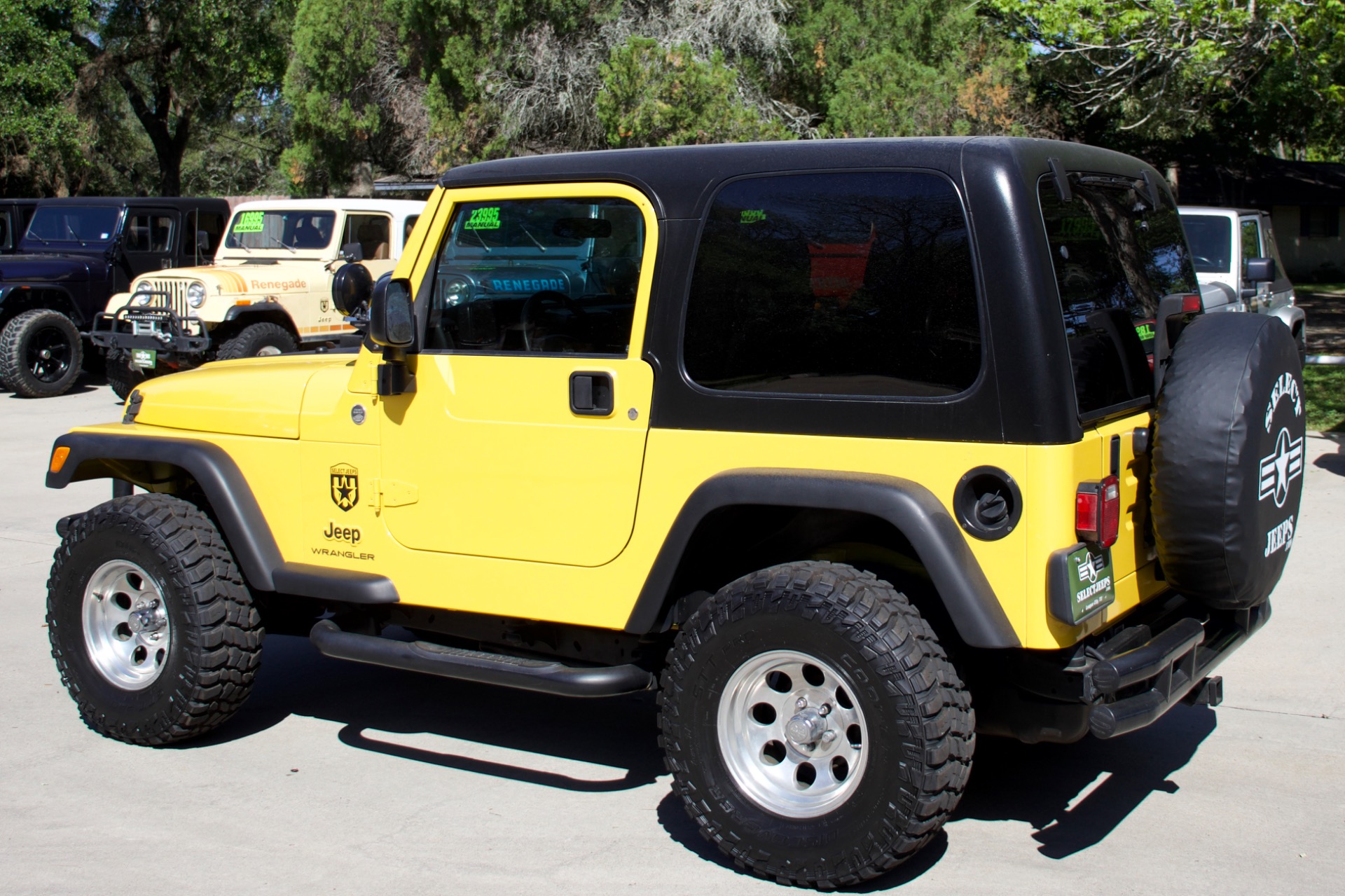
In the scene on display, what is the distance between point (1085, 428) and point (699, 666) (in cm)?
122

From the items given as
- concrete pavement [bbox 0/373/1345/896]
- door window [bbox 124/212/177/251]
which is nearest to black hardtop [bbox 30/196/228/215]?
door window [bbox 124/212/177/251]

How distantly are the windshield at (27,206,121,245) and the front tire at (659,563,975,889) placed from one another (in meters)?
13.8

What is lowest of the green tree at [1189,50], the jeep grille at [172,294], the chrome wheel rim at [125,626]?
the chrome wheel rim at [125,626]

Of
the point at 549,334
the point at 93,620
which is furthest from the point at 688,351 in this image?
the point at 93,620

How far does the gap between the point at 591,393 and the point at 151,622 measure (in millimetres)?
1997

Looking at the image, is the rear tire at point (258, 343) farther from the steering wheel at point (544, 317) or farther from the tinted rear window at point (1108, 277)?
the tinted rear window at point (1108, 277)

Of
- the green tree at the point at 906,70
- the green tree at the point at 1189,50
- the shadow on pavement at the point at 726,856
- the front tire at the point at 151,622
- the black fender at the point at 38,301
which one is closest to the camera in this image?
the shadow on pavement at the point at 726,856

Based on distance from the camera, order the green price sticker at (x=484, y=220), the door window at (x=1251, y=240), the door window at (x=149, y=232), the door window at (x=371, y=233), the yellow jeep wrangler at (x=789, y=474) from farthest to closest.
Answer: the door window at (x=149, y=232) < the door window at (x=371, y=233) < the door window at (x=1251, y=240) < the green price sticker at (x=484, y=220) < the yellow jeep wrangler at (x=789, y=474)

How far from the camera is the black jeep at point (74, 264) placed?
14.7 meters

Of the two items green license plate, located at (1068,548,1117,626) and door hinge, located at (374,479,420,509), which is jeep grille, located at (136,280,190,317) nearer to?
door hinge, located at (374,479,420,509)

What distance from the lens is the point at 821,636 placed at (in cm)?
344

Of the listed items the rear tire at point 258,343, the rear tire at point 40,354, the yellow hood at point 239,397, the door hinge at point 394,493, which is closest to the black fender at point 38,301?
the rear tire at point 40,354

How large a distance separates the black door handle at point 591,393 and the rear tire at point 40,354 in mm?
12633

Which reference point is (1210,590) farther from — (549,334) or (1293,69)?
(1293,69)
